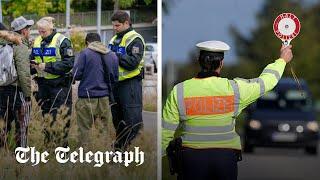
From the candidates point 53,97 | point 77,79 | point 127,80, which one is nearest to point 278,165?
point 127,80

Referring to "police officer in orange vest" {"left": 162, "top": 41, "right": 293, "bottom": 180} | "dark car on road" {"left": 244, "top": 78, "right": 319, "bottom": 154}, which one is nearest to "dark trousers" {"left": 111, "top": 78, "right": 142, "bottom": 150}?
"dark car on road" {"left": 244, "top": 78, "right": 319, "bottom": 154}

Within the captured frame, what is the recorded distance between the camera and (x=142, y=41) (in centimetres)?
654

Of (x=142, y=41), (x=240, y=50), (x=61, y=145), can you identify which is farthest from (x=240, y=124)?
(x=61, y=145)

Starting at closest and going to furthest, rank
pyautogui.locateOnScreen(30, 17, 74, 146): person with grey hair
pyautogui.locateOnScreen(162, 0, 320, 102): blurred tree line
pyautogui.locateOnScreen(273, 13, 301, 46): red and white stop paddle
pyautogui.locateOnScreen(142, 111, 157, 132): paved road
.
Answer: pyautogui.locateOnScreen(273, 13, 301, 46): red and white stop paddle < pyautogui.locateOnScreen(162, 0, 320, 102): blurred tree line < pyautogui.locateOnScreen(142, 111, 157, 132): paved road < pyautogui.locateOnScreen(30, 17, 74, 146): person with grey hair

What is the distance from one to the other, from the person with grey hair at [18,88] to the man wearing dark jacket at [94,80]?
1.31 ft

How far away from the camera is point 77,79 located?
6.68 m

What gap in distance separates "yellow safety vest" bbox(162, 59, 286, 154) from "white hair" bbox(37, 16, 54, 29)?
1957 mm

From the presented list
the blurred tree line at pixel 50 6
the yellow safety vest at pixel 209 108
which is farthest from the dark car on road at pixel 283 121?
the yellow safety vest at pixel 209 108

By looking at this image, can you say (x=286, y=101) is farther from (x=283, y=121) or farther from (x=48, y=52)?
(x=48, y=52)

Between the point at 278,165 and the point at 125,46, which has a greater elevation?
the point at 125,46

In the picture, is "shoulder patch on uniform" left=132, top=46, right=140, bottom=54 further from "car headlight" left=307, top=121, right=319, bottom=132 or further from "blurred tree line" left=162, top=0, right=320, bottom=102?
"car headlight" left=307, top=121, right=319, bottom=132

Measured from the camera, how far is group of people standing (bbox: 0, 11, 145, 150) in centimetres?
662

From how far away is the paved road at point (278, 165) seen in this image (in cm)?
664

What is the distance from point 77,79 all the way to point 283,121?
163 centimetres
